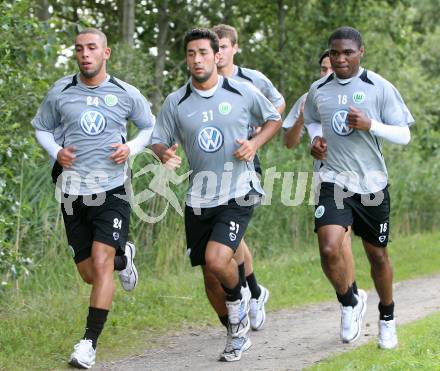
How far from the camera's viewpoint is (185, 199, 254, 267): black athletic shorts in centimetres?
761

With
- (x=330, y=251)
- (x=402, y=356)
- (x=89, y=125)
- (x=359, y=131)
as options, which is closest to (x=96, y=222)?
(x=89, y=125)

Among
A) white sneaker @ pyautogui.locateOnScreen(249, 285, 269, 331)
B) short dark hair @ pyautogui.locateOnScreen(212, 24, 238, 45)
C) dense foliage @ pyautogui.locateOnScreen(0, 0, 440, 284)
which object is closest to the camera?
white sneaker @ pyautogui.locateOnScreen(249, 285, 269, 331)

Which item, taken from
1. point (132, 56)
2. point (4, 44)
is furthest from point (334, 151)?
point (132, 56)

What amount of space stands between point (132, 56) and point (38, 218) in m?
3.72

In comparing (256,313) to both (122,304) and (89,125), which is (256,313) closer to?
(122,304)

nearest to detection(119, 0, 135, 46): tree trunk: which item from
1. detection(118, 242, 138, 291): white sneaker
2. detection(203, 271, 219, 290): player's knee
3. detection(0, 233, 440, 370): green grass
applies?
detection(0, 233, 440, 370): green grass

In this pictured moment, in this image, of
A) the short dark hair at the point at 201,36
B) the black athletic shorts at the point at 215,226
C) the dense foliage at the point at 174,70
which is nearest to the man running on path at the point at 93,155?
the black athletic shorts at the point at 215,226

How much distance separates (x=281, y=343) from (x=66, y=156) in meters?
2.62

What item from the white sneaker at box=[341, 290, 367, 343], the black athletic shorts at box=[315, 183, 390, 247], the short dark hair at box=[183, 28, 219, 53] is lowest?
the white sneaker at box=[341, 290, 367, 343]

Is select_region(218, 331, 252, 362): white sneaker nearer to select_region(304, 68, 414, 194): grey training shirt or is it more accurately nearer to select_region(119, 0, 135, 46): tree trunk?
select_region(304, 68, 414, 194): grey training shirt

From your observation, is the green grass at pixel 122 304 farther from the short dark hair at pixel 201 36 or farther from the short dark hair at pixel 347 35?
the short dark hair at pixel 347 35

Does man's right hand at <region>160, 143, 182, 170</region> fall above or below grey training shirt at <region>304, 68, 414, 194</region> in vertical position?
below

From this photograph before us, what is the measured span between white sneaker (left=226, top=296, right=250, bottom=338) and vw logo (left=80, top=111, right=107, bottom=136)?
1.73 m

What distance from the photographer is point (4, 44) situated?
8891 mm
